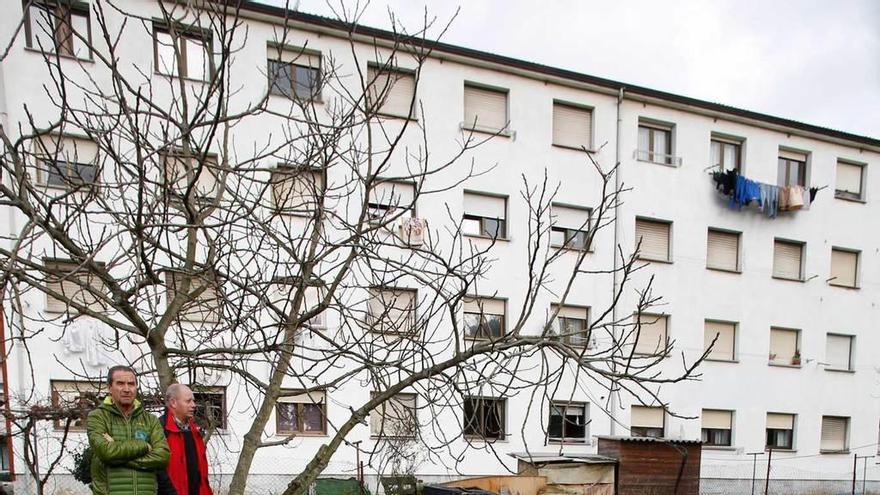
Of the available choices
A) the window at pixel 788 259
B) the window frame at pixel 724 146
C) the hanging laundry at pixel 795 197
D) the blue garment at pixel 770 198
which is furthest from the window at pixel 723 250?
the window frame at pixel 724 146

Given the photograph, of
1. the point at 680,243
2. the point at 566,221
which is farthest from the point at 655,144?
the point at 566,221

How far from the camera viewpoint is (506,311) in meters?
12.9

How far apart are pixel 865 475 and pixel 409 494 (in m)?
14.9

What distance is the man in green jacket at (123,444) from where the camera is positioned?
10.2 ft

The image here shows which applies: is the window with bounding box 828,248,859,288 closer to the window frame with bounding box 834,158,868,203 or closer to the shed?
the window frame with bounding box 834,158,868,203

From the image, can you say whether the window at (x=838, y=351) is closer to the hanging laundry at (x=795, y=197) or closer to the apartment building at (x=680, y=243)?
the apartment building at (x=680, y=243)

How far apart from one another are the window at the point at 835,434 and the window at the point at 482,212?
1169 cm

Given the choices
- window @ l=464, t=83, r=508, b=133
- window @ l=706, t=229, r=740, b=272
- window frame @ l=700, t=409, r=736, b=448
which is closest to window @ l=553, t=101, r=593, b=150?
window @ l=464, t=83, r=508, b=133

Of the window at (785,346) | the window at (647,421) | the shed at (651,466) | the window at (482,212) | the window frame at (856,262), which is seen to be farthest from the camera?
the window frame at (856,262)

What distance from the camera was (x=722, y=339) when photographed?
48.4ft

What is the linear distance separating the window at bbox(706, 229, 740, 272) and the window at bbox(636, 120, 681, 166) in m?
2.49

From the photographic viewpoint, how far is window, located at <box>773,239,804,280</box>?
1553cm

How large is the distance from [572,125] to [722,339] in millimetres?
7365

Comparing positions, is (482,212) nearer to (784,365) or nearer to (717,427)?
(717,427)
